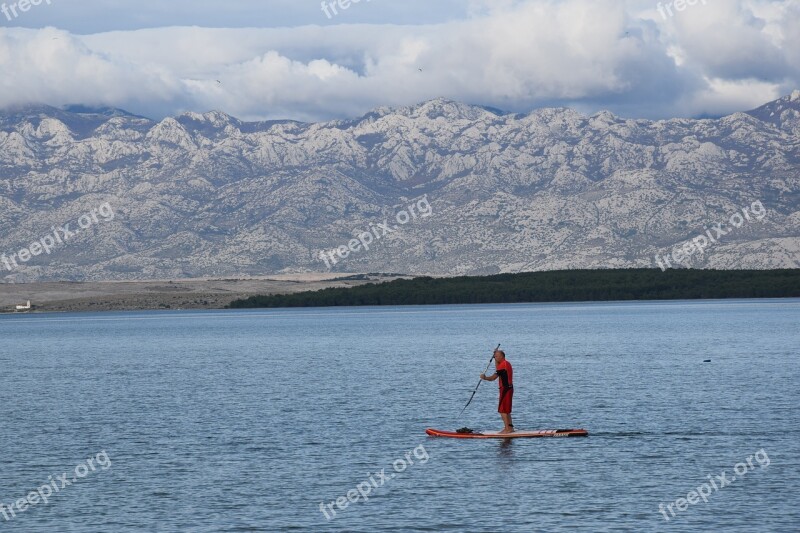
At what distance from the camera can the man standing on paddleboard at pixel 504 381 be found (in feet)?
160

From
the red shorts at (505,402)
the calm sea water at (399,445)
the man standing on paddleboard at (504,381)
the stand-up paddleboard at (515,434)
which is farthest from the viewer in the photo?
the red shorts at (505,402)

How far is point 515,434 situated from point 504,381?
8.28 ft

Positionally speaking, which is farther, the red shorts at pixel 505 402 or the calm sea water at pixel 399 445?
the red shorts at pixel 505 402

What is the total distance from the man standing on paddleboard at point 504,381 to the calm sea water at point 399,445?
1.54 metres

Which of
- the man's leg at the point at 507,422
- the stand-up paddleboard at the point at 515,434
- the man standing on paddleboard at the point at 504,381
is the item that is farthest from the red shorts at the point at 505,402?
the stand-up paddleboard at the point at 515,434

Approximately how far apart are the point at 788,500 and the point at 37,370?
7977 cm

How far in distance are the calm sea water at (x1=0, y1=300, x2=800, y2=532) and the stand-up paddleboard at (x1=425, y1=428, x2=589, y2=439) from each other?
78 cm

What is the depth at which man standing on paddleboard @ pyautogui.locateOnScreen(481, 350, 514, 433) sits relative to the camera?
48.7m

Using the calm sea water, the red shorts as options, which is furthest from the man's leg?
the calm sea water

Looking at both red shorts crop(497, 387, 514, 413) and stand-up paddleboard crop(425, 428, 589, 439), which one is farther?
red shorts crop(497, 387, 514, 413)

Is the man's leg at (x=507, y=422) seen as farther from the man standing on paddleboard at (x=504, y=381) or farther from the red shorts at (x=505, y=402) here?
Result: the red shorts at (x=505, y=402)

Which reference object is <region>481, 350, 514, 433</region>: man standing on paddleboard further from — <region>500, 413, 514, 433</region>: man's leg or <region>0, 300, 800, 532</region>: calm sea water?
<region>0, 300, 800, 532</region>: calm sea water

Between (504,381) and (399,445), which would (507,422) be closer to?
(504,381)

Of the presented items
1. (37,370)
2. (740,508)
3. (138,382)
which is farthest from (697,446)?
(37,370)
